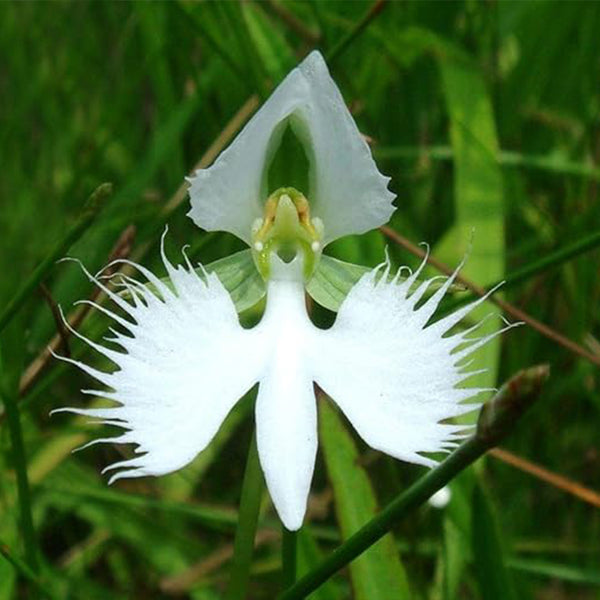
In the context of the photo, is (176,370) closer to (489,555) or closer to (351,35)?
(489,555)

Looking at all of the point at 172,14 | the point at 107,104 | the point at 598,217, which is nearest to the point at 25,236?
the point at 107,104

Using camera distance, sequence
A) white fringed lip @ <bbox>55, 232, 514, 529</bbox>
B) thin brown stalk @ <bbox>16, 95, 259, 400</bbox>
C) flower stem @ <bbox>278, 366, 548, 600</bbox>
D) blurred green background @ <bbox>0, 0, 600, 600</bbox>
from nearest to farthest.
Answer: flower stem @ <bbox>278, 366, 548, 600</bbox> → white fringed lip @ <bbox>55, 232, 514, 529</bbox> → thin brown stalk @ <bbox>16, 95, 259, 400</bbox> → blurred green background @ <bbox>0, 0, 600, 600</bbox>

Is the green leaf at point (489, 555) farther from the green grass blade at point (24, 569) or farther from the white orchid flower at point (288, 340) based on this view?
the green grass blade at point (24, 569)

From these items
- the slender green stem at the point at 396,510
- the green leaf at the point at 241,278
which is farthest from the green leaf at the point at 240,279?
the slender green stem at the point at 396,510

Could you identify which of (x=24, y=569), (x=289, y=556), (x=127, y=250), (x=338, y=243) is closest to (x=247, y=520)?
(x=289, y=556)

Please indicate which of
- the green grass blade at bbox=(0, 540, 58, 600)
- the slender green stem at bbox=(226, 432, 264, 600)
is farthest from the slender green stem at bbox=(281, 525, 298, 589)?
the green grass blade at bbox=(0, 540, 58, 600)

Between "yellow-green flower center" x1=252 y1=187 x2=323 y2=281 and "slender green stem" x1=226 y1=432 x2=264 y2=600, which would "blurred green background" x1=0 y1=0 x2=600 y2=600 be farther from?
"slender green stem" x1=226 y1=432 x2=264 y2=600
